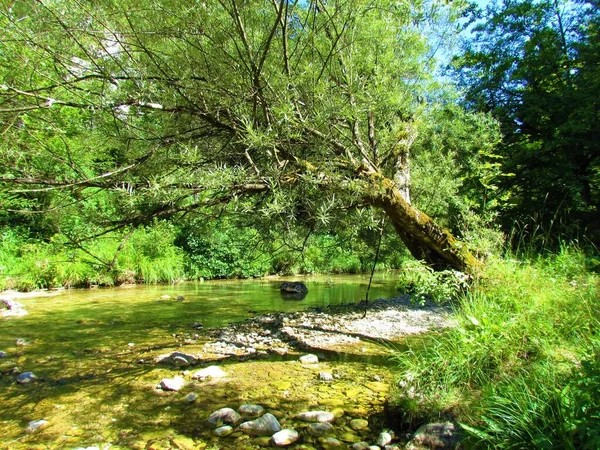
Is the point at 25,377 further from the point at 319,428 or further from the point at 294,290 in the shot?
the point at 294,290

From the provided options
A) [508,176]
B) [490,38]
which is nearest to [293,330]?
[508,176]

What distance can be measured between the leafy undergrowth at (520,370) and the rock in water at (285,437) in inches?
37.8

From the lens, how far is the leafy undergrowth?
7.27 ft

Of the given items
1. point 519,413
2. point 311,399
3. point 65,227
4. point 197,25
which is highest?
point 197,25

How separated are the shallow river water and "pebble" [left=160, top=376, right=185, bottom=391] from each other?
0.08m

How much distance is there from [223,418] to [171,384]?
1.10 m

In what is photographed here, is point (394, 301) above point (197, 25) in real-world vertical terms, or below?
below

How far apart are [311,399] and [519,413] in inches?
80.9

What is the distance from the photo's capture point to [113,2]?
3732 mm

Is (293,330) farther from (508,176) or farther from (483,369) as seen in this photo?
(508,176)

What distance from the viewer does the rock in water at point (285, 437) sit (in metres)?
3.08

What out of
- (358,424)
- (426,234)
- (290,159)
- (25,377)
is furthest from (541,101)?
(25,377)

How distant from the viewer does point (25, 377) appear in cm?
466

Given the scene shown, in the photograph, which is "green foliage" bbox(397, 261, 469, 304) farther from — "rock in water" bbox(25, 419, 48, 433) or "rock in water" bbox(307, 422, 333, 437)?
"rock in water" bbox(25, 419, 48, 433)
